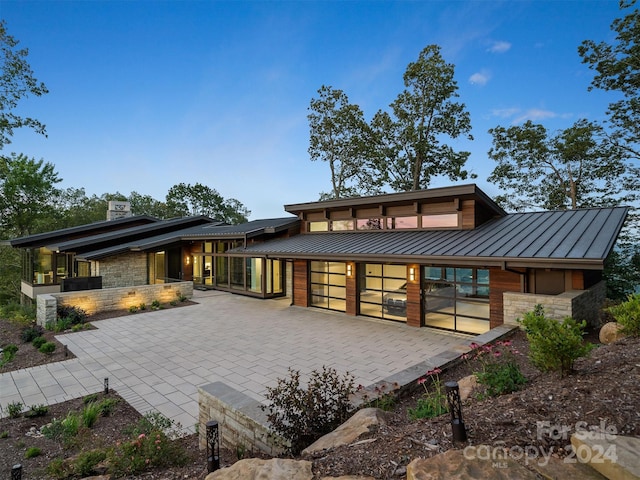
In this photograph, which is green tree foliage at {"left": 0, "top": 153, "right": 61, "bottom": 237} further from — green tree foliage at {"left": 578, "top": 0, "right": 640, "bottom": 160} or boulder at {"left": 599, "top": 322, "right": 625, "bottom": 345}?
green tree foliage at {"left": 578, "top": 0, "right": 640, "bottom": 160}

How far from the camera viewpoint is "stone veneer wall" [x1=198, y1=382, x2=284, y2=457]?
3386 millimetres

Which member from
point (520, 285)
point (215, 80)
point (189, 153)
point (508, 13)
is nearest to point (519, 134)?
point (508, 13)

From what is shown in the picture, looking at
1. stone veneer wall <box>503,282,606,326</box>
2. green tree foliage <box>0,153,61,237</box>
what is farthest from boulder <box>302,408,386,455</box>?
green tree foliage <box>0,153,61,237</box>

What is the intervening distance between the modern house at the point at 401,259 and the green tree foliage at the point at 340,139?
9.06 m

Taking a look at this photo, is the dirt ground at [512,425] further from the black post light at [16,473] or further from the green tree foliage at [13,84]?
the green tree foliage at [13,84]

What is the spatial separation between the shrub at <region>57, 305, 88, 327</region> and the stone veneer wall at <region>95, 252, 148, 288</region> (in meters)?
5.04

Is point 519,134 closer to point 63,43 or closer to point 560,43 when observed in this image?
point 560,43

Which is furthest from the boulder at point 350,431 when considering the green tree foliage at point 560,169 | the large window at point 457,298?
the green tree foliage at point 560,169

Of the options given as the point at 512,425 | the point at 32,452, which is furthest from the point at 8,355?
the point at 512,425

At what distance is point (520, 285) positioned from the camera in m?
8.16

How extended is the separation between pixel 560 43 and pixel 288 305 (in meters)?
17.7

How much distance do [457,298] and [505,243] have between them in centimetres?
206

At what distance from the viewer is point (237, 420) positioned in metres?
3.75

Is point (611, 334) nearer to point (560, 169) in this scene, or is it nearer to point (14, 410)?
point (14, 410)
